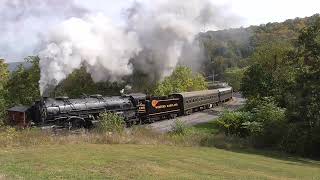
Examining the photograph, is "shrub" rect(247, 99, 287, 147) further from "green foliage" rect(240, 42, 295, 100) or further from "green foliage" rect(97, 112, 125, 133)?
"green foliage" rect(240, 42, 295, 100)

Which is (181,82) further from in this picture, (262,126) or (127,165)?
(127,165)

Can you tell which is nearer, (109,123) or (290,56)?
(109,123)

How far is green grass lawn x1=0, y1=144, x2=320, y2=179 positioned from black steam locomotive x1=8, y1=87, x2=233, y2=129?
9061 millimetres

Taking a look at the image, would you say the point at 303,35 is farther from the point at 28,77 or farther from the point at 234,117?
the point at 28,77

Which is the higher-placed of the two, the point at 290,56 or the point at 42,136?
the point at 290,56

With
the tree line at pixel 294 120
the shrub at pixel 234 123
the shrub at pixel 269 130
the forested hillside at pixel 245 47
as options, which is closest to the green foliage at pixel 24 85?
the shrub at pixel 234 123

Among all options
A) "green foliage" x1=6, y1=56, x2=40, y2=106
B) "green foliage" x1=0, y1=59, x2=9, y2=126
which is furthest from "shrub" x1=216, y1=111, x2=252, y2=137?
"green foliage" x1=6, y1=56, x2=40, y2=106

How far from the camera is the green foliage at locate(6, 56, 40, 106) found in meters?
64.1

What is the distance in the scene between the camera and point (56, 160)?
1617 cm

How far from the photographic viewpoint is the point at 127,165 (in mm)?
16031

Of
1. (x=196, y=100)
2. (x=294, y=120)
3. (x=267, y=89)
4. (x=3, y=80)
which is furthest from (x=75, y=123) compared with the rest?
(x=3, y=80)

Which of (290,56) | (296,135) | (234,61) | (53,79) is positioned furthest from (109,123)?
(234,61)

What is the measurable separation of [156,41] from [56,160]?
1964cm

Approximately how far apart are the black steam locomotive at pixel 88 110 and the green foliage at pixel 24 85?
81.3 ft
